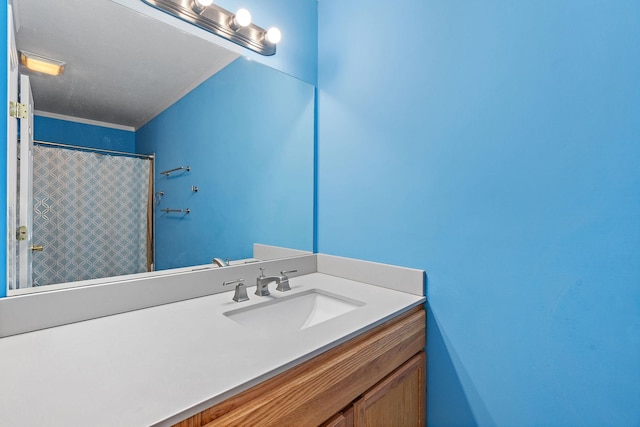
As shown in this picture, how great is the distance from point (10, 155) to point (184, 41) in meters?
0.73

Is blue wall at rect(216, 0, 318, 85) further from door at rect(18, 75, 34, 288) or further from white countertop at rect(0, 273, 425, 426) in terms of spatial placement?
white countertop at rect(0, 273, 425, 426)

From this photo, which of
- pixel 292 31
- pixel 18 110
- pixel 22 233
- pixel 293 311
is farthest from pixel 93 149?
pixel 292 31

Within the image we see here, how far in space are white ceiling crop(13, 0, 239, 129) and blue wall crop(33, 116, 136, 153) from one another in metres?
0.03

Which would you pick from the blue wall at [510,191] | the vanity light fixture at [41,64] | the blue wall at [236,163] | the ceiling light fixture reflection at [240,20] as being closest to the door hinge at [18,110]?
the vanity light fixture at [41,64]

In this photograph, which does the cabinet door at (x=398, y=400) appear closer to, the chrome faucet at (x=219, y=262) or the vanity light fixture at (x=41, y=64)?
the chrome faucet at (x=219, y=262)

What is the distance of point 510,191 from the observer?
1044mm

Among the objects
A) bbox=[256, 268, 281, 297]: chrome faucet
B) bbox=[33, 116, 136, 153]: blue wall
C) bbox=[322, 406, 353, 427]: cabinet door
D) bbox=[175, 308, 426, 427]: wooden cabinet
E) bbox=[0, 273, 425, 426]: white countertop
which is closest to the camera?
bbox=[0, 273, 425, 426]: white countertop

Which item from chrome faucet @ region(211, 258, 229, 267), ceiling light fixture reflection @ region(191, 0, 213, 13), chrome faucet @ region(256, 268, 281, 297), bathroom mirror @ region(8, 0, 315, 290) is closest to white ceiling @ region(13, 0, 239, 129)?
bathroom mirror @ region(8, 0, 315, 290)

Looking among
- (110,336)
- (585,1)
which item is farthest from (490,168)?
(110,336)

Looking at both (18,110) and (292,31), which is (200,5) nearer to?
(292,31)

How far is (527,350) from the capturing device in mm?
1018

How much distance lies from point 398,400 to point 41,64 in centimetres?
159

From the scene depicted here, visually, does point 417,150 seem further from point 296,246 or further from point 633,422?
point 633,422

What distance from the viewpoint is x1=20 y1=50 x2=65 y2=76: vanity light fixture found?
905mm
